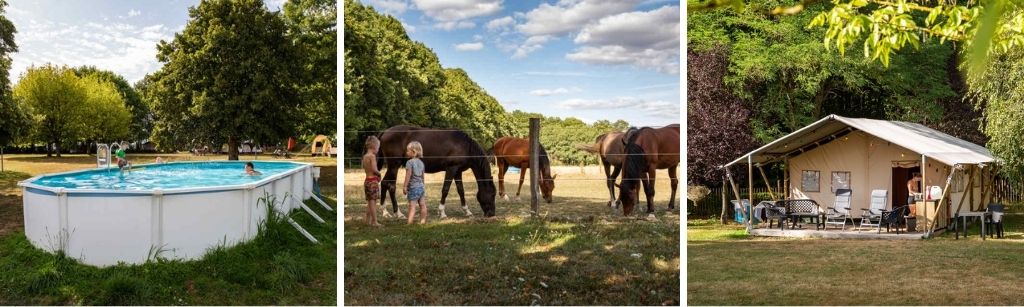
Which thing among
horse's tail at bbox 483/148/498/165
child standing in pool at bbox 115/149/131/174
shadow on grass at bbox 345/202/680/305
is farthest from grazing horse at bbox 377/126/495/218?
child standing in pool at bbox 115/149/131/174

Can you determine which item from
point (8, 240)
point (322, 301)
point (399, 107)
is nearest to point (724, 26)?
point (399, 107)

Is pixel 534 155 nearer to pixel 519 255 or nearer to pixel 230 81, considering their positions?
pixel 519 255

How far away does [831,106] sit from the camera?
1306 cm

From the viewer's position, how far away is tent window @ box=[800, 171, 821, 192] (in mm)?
10820

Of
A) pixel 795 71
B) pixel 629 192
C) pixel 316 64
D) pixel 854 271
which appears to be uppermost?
pixel 795 71

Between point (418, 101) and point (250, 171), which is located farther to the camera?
point (250, 171)

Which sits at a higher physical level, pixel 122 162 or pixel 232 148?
pixel 232 148

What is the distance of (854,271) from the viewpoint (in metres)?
6.47

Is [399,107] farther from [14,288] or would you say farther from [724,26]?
[724,26]

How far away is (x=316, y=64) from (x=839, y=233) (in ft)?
20.2

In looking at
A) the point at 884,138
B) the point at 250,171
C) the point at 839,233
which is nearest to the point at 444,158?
the point at 250,171

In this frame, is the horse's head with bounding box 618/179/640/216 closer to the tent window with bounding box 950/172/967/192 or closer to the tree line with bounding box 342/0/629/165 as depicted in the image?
the tree line with bounding box 342/0/629/165

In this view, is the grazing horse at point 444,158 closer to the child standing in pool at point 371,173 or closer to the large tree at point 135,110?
the child standing in pool at point 371,173

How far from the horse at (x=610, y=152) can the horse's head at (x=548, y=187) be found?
302 mm
